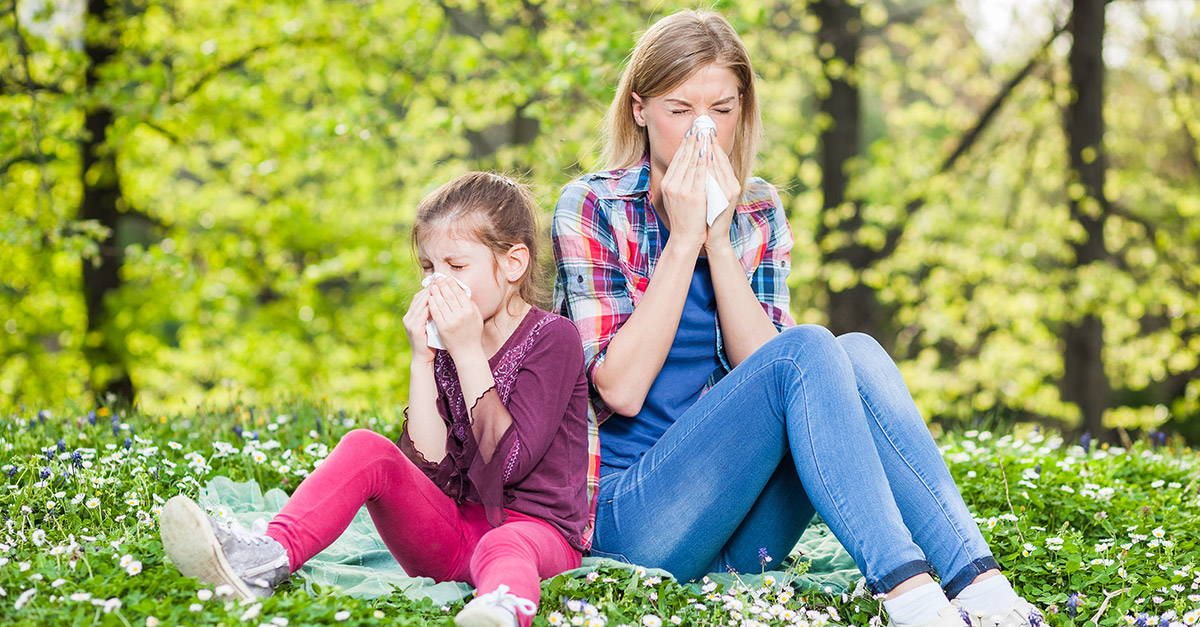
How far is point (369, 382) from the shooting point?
10406mm

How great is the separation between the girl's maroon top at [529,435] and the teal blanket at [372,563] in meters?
0.20

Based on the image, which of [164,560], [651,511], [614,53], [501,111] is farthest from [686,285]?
[501,111]

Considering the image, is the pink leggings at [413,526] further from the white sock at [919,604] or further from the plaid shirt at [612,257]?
the white sock at [919,604]

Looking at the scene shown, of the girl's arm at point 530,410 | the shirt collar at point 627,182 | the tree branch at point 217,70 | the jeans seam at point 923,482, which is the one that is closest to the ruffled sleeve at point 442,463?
the girl's arm at point 530,410

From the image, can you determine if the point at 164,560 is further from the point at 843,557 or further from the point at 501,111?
the point at 501,111

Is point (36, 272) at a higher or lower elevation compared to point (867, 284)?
higher

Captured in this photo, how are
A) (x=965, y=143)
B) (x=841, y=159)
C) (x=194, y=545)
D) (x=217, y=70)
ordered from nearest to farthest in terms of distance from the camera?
(x=194, y=545)
(x=217, y=70)
(x=841, y=159)
(x=965, y=143)

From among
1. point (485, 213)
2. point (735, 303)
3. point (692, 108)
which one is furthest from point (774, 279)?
point (485, 213)

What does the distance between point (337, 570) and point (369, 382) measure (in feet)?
26.8

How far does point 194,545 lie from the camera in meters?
1.95

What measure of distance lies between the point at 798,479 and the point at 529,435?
0.74 meters

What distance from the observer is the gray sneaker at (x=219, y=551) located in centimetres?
195

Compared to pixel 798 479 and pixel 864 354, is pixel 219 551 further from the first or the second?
pixel 864 354

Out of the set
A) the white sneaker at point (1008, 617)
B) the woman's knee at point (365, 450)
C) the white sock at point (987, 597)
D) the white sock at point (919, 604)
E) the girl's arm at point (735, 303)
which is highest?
the girl's arm at point (735, 303)
